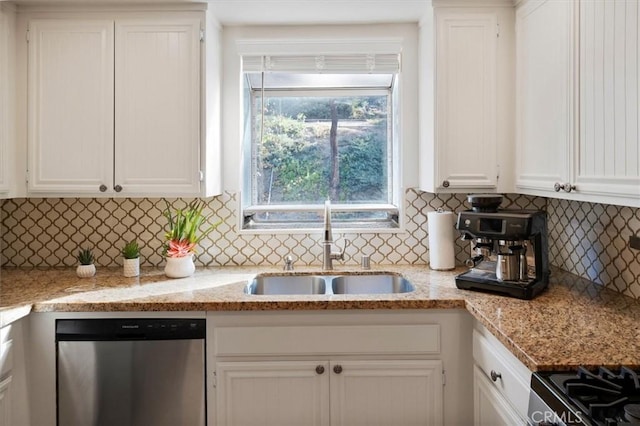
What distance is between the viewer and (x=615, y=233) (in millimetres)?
2008

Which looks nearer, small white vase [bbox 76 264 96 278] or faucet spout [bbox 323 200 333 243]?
small white vase [bbox 76 264 96 278]

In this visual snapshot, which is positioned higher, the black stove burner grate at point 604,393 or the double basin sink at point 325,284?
the double basin sink at point 325,284

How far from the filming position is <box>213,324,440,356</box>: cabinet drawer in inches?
75.1

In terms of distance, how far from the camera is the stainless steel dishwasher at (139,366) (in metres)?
1.91

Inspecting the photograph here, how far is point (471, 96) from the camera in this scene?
2.30 metres

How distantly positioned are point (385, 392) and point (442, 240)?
0.89 m

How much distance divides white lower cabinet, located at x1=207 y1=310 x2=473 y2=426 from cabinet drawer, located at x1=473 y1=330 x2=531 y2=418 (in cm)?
12

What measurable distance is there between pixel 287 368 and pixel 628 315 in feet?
4.25

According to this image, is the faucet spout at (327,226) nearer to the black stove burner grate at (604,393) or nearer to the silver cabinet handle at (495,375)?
the silver cabinet handle at (495,375)

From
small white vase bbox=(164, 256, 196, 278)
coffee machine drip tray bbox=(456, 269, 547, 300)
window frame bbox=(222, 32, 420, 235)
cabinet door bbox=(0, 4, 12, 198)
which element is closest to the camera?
coffee machine drip tray bbox=(456, 269, 547, 300)

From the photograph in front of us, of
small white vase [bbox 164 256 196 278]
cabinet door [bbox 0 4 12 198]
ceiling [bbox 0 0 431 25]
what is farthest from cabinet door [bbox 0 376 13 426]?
ceiling [bbox 0 0 431 25]

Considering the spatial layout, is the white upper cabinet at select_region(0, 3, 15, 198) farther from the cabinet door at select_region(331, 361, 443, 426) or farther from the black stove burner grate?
the black stove burner grate

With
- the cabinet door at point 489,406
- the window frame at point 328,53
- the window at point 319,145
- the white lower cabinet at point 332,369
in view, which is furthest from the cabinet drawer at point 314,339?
the window at point 319,145

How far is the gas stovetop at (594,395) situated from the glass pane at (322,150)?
174 centimetres
